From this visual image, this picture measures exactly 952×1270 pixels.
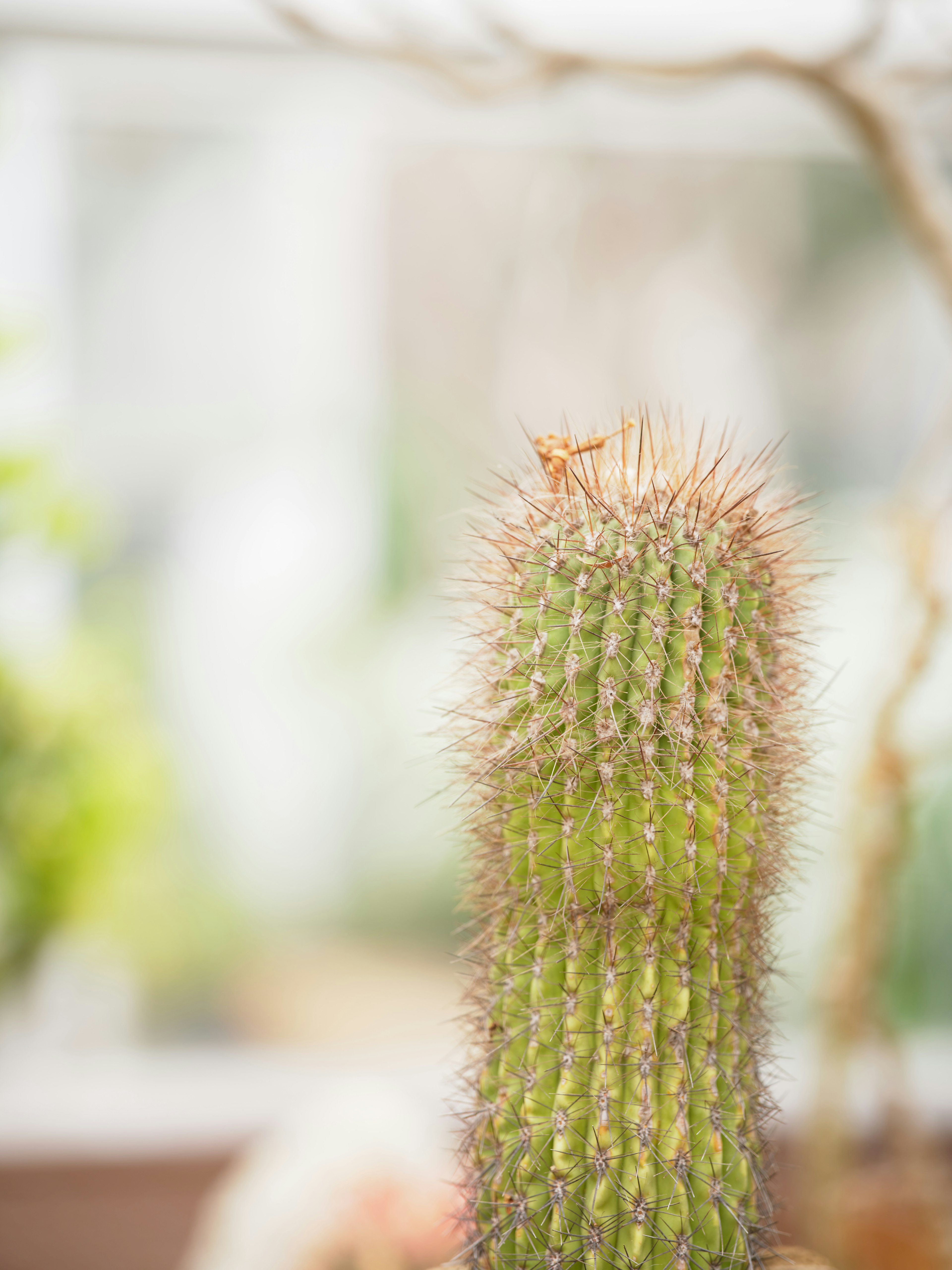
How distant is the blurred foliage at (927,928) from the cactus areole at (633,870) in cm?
120

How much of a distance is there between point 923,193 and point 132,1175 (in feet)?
5.92

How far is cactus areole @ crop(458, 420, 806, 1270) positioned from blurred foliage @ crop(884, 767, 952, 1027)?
1.20m

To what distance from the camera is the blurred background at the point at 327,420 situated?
1855 mm

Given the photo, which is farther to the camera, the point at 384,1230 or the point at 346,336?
the point at 346,336

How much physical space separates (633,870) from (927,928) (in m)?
1.65

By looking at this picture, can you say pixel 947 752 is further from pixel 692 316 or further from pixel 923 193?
pixel 692 316

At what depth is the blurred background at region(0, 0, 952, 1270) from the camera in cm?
186

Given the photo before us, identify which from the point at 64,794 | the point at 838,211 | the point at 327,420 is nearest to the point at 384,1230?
the point at 64,794

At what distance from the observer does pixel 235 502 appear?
200 centimetres

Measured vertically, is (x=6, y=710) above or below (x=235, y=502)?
below

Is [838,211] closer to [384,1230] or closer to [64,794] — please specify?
[64,794]

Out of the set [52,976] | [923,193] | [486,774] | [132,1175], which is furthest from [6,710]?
[923,193]

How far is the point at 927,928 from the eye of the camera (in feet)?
6.15

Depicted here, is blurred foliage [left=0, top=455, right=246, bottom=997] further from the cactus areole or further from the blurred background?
the cactus areole
